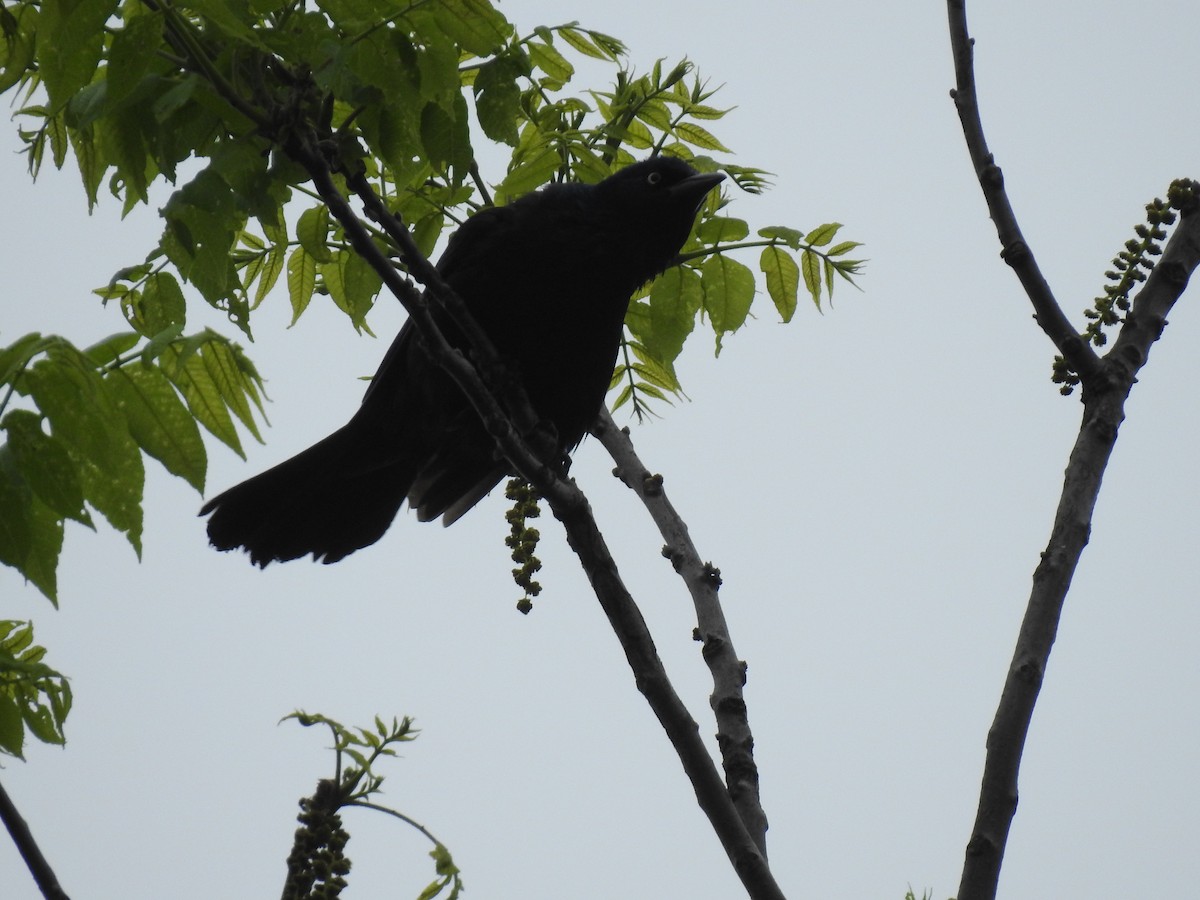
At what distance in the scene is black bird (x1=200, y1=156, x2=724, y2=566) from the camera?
15.2 feet

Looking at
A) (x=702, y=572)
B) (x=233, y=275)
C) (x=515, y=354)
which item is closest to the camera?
(x=233, y=275)

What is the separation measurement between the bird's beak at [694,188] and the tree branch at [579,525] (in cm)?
206

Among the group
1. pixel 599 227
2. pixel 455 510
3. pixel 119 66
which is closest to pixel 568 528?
pixel 119 66

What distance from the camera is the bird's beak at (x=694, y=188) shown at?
4.93m

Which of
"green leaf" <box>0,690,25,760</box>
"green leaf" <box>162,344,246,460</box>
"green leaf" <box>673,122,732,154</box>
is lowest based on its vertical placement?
"green leaf" <box>0,690,25,760</box>

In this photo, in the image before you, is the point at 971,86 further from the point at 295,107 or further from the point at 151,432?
the point at 151,432

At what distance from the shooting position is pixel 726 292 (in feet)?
12.4

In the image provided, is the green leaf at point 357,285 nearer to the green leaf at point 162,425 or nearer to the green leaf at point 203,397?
the green leaf at point 203,397

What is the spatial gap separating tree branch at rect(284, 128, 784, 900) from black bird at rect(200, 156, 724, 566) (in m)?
1.53

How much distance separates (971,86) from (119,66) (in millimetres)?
1885

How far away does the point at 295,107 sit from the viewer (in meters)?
2.37

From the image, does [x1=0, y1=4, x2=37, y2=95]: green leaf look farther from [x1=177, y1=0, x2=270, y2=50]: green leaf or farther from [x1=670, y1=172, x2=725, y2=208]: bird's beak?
[x1=670, y1=172, x2=725, y2=208]: bird's beak

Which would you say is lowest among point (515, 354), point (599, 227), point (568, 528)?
point (568, 528)

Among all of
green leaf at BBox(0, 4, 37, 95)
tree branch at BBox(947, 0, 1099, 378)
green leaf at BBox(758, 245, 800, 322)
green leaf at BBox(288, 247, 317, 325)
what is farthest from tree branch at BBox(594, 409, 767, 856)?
green leaf at BBox(0, 4, 37, 95)
